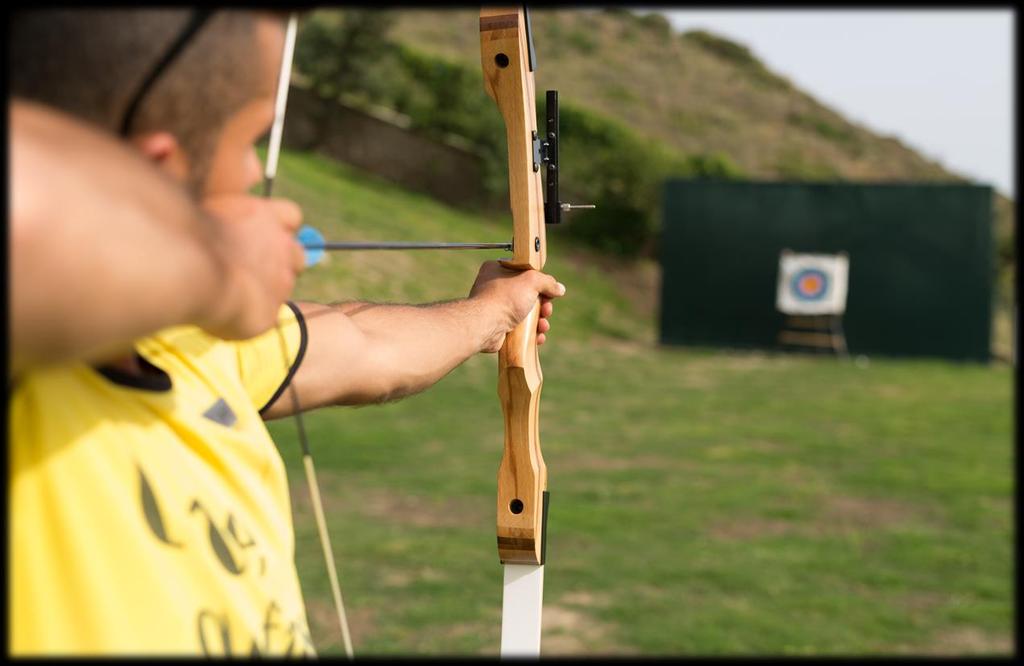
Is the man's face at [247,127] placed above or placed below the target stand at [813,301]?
above

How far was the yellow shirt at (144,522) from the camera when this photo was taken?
0.71m

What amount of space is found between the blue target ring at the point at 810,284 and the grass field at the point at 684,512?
163 cm

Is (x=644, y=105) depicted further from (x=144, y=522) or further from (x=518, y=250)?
(x=144, y=522)

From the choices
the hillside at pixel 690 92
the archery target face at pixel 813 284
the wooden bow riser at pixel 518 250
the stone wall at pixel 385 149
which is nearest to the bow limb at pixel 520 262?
the wooden bow riser at pixel 518 250

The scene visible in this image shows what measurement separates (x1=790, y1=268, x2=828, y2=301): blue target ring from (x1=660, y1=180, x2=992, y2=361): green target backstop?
0.23 meters

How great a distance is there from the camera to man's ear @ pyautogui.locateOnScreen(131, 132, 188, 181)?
66 centimetres

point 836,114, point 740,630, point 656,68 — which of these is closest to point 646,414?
point 740,630

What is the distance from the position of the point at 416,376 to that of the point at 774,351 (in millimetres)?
9439

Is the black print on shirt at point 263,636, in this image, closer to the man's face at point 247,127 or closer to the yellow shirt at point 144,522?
the yellow shirt at point 144,522

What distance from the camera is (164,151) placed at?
67cm

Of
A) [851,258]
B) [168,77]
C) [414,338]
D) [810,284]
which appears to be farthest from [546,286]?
[851,258]

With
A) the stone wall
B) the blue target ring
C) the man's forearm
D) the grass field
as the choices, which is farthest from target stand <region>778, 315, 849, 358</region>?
the man's forearm

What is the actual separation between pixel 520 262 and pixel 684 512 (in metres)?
3.18

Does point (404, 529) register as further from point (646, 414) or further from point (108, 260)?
point (108, 260)
